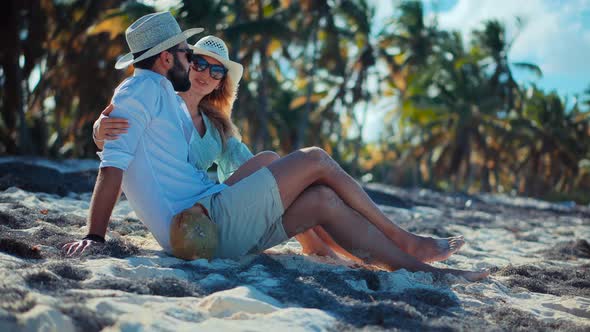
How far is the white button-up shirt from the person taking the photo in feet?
9.40

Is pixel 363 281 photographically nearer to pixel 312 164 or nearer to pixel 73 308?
pixel 312 164

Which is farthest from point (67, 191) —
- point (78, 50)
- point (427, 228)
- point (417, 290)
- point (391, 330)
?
point (78, 50)

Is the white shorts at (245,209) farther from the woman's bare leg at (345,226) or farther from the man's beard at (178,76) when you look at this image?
the man's beard at (178,76)

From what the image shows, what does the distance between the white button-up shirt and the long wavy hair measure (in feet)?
1.83

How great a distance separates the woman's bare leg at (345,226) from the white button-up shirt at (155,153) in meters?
0.42

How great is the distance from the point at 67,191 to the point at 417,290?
14.2 feet

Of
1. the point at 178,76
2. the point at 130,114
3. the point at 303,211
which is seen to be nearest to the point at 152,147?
the point at 130,114

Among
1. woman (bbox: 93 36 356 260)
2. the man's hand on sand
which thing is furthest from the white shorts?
the man's hand on sand

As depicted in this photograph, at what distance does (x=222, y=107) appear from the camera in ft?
12.6

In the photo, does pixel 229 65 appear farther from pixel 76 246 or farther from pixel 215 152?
pixel 76 246

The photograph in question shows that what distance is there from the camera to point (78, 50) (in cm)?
1593

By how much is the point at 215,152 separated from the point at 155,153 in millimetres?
567

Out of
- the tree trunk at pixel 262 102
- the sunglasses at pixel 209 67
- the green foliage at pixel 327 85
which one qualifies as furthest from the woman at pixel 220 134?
the tree trunk at pixel 262 102

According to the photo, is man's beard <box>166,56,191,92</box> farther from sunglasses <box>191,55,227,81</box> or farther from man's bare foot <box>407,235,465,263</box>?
man's bare foot <box>407,235,465,263</box>
